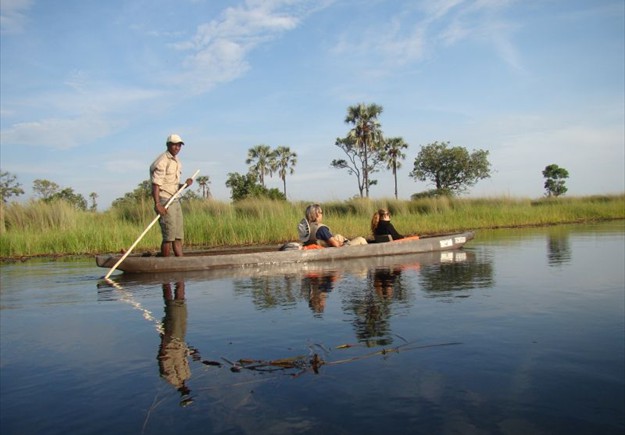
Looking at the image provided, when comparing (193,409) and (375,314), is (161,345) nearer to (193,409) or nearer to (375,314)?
(193,409)

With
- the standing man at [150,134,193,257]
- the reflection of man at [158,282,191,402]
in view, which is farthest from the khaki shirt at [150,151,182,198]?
the reflection of man at [158,282,191,402]

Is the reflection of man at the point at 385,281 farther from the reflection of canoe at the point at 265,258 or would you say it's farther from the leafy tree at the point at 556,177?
the leafy tree at the point at 556,177

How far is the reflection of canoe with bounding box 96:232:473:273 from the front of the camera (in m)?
8.45

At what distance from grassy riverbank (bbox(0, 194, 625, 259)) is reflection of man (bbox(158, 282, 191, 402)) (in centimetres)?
850

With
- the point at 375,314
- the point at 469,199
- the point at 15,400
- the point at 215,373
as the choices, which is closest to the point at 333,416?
the point at 215,373

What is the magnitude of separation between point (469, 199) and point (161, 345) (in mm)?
21619

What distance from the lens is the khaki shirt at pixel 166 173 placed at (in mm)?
8359

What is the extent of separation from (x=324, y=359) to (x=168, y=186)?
5774 mm

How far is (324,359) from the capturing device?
3.45 m

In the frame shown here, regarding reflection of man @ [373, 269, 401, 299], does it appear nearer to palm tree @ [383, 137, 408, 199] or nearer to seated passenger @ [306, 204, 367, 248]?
seated passenger @ [306, 204, 367, 248]

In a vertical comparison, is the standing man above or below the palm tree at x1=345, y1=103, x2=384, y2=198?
below

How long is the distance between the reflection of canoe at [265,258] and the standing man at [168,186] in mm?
404

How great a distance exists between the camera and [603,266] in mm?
7590

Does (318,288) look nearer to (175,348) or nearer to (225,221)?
(175,348)
